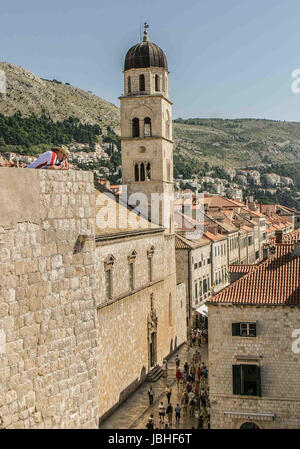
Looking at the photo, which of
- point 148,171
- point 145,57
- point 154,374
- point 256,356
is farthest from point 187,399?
point 145,57

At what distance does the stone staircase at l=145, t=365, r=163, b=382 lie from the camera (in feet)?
109

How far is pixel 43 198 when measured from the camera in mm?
7594

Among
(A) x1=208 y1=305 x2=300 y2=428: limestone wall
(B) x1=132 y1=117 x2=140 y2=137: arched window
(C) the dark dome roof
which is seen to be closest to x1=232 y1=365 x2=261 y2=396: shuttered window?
(A) x1=208 y1=305 x2=300 y2=428: limestone wall

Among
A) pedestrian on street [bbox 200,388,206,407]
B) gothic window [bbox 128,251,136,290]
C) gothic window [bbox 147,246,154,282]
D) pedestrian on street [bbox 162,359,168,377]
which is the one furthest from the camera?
gothic window [bbox 147,246,154,282]

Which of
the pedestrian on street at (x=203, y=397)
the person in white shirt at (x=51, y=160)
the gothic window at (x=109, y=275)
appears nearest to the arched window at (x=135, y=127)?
the gothic window at (x=109, y=275)

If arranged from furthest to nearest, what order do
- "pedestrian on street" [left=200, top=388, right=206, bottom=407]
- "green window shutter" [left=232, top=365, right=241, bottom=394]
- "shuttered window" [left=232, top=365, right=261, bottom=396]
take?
"pedestrian on street" [left=200, top=388, right=206, bottom=407]
"green window shutter" [left=232, top=365, right=241, bottom=394]
"shuttered window" [left=232, top=365, right=261, bottom=396]

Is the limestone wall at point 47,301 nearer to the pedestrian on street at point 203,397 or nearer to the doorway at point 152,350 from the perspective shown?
the pedestrian on street at point 203,397

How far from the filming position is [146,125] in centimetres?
3994

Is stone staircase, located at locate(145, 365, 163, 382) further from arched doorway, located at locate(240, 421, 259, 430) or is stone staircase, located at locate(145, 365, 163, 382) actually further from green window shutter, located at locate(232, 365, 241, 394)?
green window shutter, located at locate(232, 365, 241, 394)

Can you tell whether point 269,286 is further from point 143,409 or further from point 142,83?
point 142,83

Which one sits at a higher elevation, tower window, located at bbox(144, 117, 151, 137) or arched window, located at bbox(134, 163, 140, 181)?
tower window, located at bbox(144, 117, 151, 137)

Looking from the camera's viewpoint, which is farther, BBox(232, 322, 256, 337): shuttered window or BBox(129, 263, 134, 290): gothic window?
BBox(129, 263, 134, 290): gothic window

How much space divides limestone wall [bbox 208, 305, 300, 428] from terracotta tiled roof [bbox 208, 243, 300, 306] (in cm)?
33
